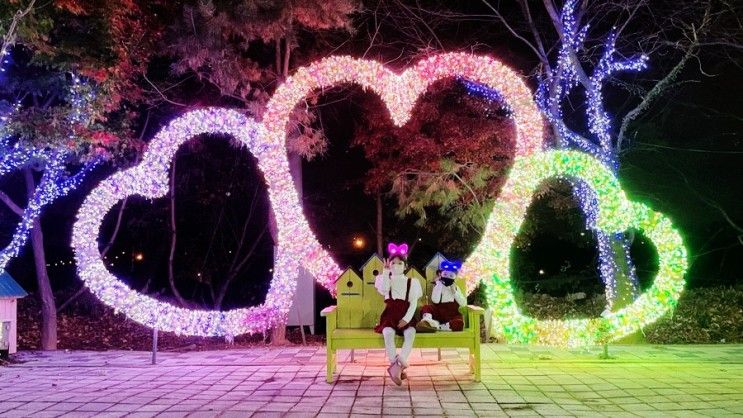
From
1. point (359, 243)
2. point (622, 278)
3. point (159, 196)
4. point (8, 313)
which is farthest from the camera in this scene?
point (359, 243)

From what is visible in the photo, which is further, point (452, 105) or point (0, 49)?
point (452, 105)

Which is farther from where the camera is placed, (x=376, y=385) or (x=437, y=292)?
(x=437, y=292)

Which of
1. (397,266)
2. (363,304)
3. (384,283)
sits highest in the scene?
(397,266)

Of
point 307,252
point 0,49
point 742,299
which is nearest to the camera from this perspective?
point 0,49

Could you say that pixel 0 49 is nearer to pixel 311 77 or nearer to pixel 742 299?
pixel 311 77

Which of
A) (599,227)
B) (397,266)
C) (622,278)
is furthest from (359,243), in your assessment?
(397,266)

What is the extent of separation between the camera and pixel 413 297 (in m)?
6.51

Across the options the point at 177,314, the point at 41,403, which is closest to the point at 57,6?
the point at 177,314

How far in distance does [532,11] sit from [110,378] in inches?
336

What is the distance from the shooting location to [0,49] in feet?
23.6

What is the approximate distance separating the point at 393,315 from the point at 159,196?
365 cm

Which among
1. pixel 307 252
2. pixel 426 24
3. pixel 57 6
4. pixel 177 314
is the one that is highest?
pixel 426 24

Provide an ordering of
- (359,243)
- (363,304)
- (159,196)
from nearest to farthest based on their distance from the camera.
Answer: (363,304) < (159,196) < (359,243)

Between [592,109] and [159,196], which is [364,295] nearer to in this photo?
[159,196]
